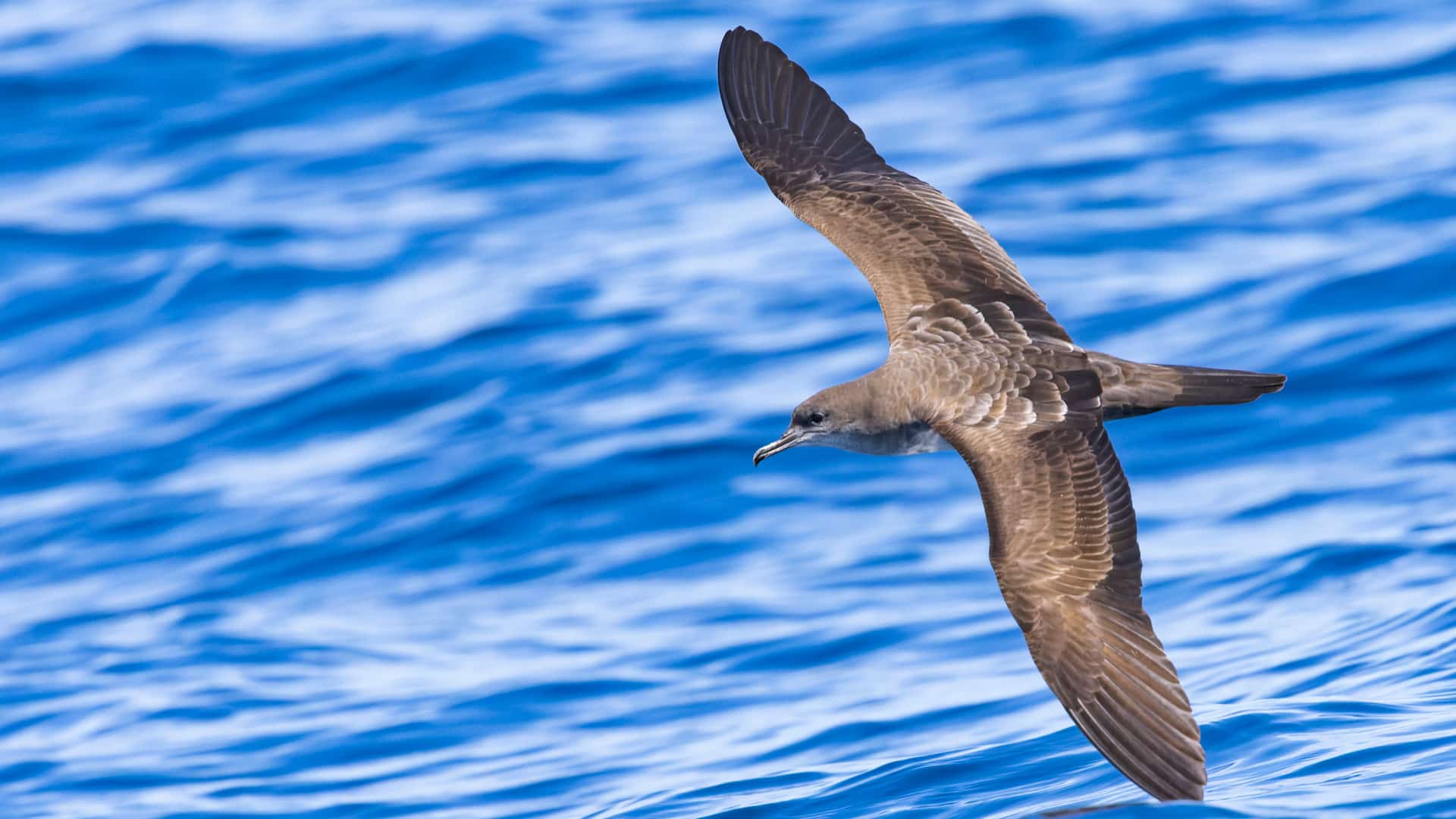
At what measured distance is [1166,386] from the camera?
268 inches

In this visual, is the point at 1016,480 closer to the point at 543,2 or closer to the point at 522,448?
the point at 522,448

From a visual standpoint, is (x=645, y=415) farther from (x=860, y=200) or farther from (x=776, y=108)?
(x=860, y=200)

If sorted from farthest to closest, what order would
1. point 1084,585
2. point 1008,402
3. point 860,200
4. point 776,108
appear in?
point 776,108, point 860,200, point 1008,402, point 1084,585

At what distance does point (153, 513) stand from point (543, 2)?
6565mm

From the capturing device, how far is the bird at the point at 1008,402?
19.9 ft

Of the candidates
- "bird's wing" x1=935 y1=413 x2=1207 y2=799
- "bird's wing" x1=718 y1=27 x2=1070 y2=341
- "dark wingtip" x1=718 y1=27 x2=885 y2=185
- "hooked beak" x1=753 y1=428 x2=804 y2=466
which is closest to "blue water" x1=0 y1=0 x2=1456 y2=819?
"bird's wing" x1=935 y1=413 x2=1207 y2=799

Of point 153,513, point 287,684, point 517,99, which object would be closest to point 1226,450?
point 287,684

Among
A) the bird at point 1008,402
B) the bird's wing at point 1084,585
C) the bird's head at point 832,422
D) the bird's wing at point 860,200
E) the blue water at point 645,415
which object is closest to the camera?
the bird's wing at point 1084,585

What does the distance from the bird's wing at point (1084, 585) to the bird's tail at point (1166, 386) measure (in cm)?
26

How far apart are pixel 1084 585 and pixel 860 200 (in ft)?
7.55

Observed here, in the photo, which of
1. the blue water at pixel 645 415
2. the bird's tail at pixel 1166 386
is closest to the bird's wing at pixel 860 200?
the bird's tail at pixel 1166 386

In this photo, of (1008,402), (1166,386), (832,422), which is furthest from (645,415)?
(1166,386)

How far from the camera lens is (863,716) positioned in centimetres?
783

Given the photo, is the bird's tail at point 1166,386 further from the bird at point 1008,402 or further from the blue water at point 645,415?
the blue water at point 645,415
